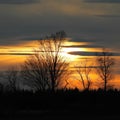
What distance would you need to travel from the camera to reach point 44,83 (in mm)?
90500

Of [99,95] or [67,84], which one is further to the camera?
[67,84]

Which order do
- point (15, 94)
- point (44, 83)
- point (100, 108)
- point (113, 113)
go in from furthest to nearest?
point (44, 83) < point (15, 94) < point (100, 108) < point (113, 113)

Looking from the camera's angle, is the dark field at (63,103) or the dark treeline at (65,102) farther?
the dark treeline at (65,102)

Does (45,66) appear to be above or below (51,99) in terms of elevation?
above

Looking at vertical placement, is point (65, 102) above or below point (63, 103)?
above

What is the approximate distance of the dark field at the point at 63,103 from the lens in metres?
51.7

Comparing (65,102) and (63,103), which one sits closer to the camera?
(63,103)

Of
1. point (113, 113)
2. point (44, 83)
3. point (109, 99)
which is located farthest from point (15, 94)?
point (44, 83)

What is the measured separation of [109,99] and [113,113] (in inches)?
339

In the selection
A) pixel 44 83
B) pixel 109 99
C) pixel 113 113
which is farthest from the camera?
pixel 44 83

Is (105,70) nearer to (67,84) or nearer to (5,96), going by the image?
(67,84)

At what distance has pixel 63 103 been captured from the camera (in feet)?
194

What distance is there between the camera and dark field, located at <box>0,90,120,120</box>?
170 feet

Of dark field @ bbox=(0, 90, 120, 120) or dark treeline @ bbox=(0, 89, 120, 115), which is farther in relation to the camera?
dark treeline @ bbox=(0, 89, 120, 115)
